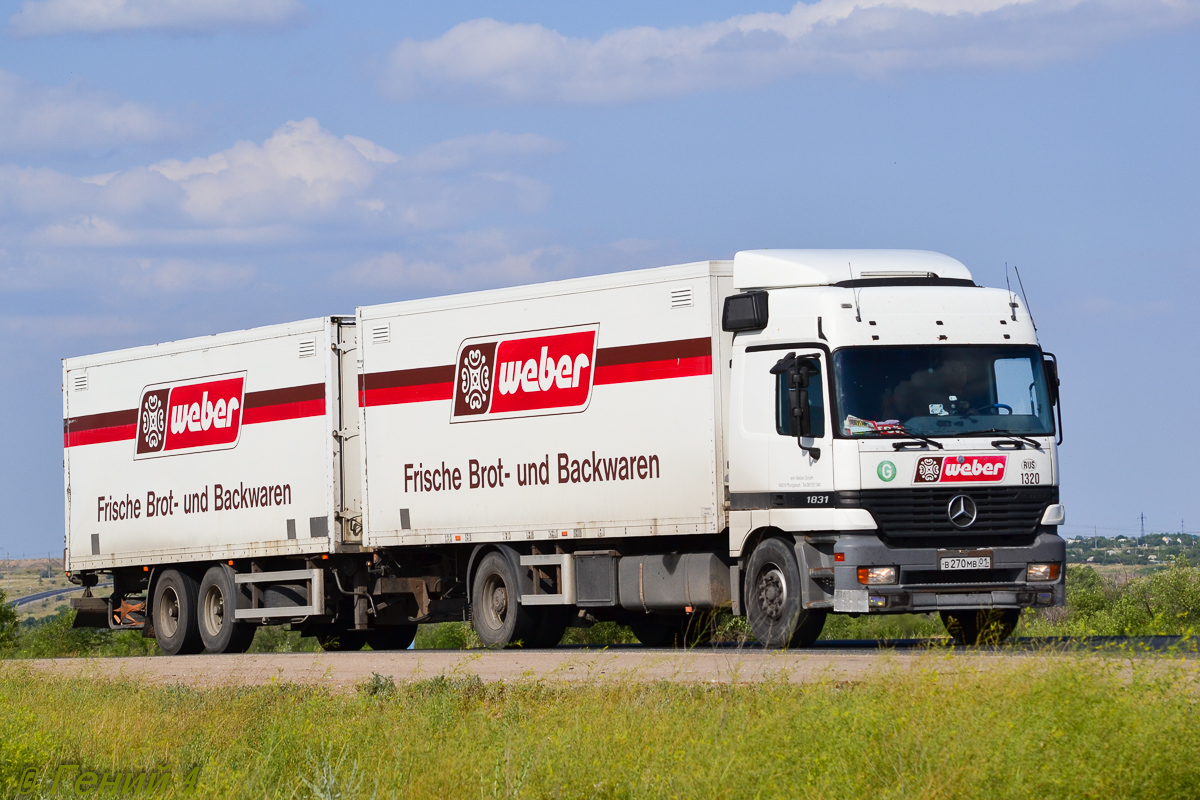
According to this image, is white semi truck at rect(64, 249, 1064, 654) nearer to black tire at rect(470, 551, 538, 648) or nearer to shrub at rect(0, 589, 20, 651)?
black tire at rect(470, 551, 538, 648)

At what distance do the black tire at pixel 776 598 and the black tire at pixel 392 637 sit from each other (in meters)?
8.10

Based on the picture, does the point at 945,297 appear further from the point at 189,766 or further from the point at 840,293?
the point at 189,766

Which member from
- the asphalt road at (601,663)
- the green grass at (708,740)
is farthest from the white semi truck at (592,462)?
the green grass at (708,740)

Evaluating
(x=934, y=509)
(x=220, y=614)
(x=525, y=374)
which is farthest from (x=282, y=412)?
(x=934, y=509)

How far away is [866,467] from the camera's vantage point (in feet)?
51.9

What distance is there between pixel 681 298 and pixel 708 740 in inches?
330

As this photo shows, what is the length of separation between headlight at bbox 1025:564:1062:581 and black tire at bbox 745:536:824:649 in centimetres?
206

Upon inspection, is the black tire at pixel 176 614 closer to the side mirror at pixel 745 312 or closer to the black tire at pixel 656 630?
the black tire at pixel 656 630

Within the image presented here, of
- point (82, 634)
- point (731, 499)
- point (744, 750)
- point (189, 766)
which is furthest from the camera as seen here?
point (82, 634)

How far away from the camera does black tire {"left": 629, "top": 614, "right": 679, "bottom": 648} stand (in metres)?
21.0

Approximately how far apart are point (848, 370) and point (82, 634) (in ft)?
143

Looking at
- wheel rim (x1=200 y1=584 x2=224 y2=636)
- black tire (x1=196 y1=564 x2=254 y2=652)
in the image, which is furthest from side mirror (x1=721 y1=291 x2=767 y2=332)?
wheel rim (x1=200 y1=584 x2=224 y2=636)

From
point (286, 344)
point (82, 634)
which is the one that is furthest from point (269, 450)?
point (82, 634)

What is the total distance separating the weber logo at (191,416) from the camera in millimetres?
22844
